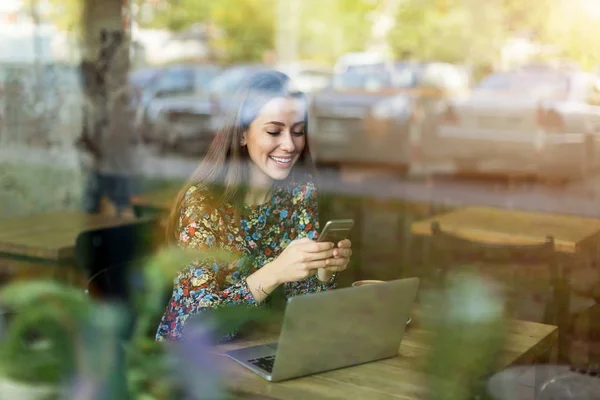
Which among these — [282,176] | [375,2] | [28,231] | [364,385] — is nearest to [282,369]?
[364,385]

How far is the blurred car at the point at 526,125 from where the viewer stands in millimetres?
9172

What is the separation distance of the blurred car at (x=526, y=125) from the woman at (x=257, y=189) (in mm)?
7012

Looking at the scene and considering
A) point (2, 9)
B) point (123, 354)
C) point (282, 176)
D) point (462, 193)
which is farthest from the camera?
point (462, 193)

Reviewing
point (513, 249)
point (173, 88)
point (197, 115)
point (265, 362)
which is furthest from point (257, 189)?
point (173, 88)

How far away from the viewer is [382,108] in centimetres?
1091

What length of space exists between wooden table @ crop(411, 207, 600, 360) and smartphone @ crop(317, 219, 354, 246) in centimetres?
179

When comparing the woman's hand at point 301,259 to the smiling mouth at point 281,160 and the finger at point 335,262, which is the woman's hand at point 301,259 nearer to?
the finger at point 335,262

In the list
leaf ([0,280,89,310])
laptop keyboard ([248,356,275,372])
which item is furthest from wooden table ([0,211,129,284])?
leaf ([0,280,89,310])

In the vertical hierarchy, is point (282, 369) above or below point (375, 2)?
below

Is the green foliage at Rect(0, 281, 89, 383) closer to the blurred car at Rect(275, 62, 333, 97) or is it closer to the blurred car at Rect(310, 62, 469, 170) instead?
the blurred car at Rect(310, 62, 469, 170)

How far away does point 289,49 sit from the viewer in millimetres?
11250

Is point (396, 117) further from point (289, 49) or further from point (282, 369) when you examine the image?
point (282, 369)

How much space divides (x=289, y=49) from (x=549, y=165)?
12.5 ft

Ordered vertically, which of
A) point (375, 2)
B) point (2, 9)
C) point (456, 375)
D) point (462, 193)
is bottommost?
point (462, 193)
